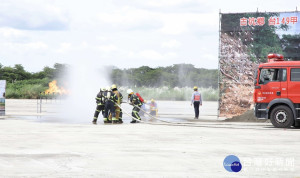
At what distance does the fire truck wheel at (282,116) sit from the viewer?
67.3 ft

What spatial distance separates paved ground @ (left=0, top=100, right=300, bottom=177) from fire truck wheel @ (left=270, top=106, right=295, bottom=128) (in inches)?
147

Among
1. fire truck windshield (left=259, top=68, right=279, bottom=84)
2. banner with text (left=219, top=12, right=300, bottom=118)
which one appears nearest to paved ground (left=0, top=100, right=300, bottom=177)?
fire truck windshield (left=259, top=68, right=279, bottom=84)

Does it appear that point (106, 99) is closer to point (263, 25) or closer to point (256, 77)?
point (256, 77)

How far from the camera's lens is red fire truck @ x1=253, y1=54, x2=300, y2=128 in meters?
20.5

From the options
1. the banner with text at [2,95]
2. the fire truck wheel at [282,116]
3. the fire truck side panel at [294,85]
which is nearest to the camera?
the fire truck side panel at [294,85]

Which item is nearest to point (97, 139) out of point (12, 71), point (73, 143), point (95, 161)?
point (73, 143)

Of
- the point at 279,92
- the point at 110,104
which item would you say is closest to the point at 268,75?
the point at 279,92

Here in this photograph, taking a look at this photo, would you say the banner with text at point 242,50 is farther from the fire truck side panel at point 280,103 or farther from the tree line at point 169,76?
the tree line at point 169,76

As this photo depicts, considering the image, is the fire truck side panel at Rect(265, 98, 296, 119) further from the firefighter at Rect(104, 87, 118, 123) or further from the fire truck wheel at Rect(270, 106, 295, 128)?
the firefighter at Rect(104, 87, 118, 123)

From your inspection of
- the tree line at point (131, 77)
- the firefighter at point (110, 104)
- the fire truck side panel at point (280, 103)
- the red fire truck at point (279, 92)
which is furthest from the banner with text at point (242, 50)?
the tree line at point (131, 77)

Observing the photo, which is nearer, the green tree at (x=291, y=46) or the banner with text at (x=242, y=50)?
the green tree at (x=291, y=46)

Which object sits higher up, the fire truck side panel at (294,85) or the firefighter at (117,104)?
the fire truck side panel at (294,85)

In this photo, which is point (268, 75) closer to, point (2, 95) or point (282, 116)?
point (282, 116)

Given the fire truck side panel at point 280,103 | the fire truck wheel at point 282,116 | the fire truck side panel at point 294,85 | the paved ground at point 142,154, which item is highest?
the fire truck side panel at point 294,85
